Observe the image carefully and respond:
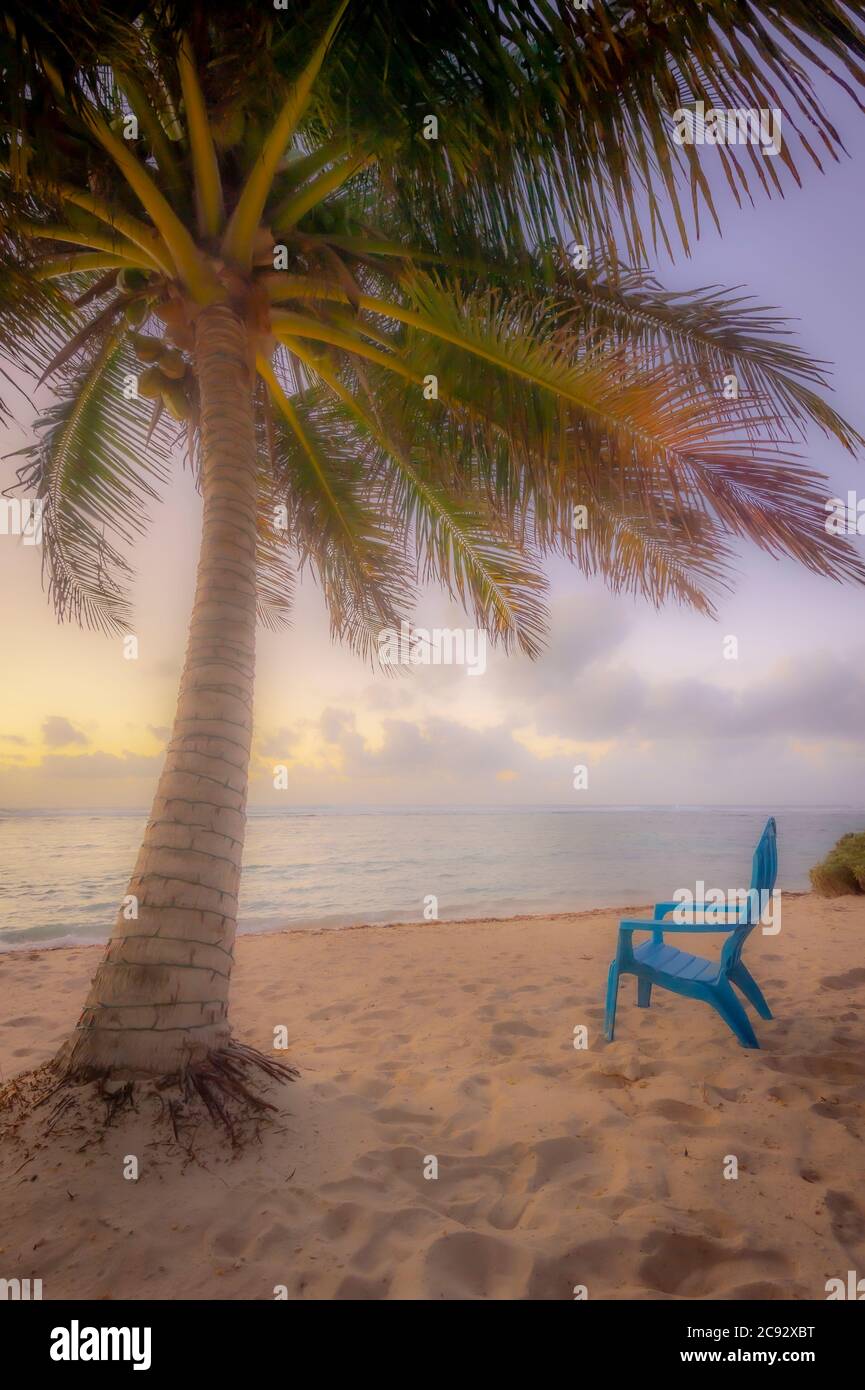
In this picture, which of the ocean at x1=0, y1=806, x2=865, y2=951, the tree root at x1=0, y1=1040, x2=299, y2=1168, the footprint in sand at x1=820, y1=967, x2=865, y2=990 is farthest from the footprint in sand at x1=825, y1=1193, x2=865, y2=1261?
the ocean at x1=0, y1=806, x2=865, y2=951

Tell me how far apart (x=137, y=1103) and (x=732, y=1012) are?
306 centimetres

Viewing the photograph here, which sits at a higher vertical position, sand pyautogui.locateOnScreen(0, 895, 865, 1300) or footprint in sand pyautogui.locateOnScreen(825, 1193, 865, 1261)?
footprint in sand pyautogui.locateOnScreen(825, 1193, 865, 1261)

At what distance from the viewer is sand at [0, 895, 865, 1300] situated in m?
2.01

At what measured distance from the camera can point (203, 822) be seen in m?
3.06

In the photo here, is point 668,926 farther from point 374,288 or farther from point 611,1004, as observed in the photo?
point 374,288

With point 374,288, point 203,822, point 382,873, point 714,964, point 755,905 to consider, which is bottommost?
point 382,873

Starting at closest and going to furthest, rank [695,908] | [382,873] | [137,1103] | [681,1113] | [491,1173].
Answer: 1. [491,1173]
2. [137,1103]
3. [681,1113]
4. [695,908]
5. [382,873]

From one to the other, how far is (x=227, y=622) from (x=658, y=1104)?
325 cm

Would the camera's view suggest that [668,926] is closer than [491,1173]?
No

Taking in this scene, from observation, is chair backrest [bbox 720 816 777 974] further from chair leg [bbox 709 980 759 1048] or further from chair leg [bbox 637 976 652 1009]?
chair leg [bbox 637 976 652 1009]

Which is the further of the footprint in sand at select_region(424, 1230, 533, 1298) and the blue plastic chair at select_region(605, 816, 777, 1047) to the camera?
the blue plastic chair at select_region(605, 816, 777, 1047)

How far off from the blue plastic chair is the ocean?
18.4ft

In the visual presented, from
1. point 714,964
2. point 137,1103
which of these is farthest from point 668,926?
point 137,1103
